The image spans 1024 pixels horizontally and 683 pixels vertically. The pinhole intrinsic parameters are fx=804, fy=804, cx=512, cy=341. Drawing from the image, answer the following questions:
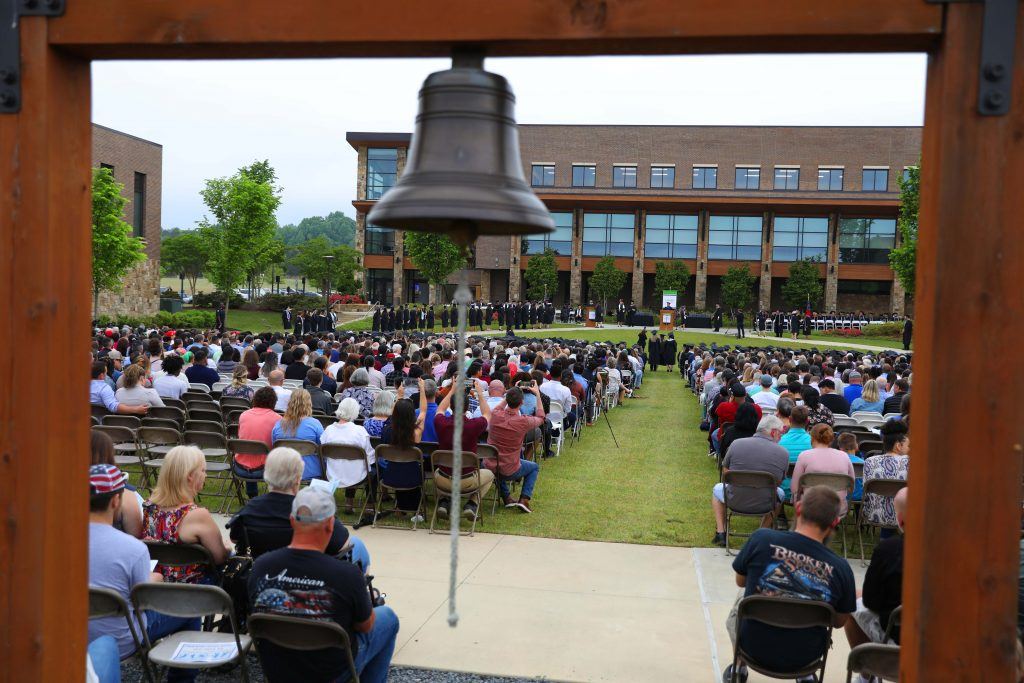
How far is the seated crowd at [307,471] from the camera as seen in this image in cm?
383

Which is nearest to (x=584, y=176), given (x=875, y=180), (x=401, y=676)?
(x=875, y=180)

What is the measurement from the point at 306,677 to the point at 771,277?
58658mm

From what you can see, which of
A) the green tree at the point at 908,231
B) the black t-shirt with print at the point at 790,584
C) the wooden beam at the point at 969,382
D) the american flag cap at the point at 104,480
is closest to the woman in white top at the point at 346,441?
the american flag cap at the point at 104,480

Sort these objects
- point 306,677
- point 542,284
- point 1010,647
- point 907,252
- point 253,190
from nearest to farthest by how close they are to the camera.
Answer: point 1010,647 < point 306,677 < point 907,252 < point 253,190 < point 542,284

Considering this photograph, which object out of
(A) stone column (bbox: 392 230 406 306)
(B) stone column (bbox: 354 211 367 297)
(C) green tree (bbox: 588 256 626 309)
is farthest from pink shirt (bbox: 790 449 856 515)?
(B) stone column (bbox: 354 211 367 297)

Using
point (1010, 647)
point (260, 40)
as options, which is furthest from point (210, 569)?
point (1010, 647)

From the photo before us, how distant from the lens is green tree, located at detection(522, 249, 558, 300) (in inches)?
2158

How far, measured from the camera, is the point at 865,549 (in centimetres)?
843

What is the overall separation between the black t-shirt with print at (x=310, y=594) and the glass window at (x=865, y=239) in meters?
60.1

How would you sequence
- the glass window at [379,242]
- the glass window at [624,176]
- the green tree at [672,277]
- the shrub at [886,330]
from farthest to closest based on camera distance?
the glass window at [379,242], the glass window at [624,176], the green tree at [672,277], the shrub at [886,330]

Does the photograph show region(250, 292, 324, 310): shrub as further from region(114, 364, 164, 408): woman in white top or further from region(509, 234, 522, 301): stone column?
region(114, 364, 164, 408): woman in white top

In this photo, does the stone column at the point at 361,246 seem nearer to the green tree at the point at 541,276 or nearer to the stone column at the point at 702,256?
the green tree at the point at 541,276

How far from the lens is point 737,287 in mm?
54719

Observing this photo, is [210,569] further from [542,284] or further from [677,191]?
[677,191]
